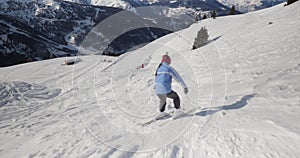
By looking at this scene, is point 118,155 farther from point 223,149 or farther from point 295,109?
point 295,109

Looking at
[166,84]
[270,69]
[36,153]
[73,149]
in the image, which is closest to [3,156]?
[36,153]

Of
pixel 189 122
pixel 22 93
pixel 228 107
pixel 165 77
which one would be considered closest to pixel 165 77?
pixel 165 77

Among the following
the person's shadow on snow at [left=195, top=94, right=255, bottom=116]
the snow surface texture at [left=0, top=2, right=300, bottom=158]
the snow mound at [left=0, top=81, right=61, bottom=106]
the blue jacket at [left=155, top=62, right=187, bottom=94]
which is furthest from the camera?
the snow mound at [left=0, top=81, right=61, bottom=106]

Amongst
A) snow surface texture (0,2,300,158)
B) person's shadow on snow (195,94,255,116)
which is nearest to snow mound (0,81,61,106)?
snow surface texture (0,2,300,158)

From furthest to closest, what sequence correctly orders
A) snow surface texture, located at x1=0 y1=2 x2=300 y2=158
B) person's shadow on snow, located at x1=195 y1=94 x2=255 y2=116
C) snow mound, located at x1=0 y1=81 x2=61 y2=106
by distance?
snow mound, located at x1=0 y1=81 x2=61 y2=106
person's shadow on snow, located at x1=195 y1=94 x2=255 y2=116
snow surface texture, located at x1=0 y1=2 x2=300 y2=158

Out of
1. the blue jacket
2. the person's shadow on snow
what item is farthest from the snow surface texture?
the blue jacket

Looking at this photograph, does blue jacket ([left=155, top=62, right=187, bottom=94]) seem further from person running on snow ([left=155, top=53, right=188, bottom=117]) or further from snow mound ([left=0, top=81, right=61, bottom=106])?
snow mound ([left=0, top=81, right=61, bottom=106])

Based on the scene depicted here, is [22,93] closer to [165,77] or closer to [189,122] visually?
[165,77]

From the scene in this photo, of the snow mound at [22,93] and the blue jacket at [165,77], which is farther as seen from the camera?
the snow mound at [22,93]

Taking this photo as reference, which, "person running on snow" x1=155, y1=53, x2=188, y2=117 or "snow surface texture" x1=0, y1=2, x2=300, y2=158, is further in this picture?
"person running on snow" x1=155, y1=53, x2=188, y2=117

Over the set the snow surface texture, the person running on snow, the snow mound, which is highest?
the person running on snow

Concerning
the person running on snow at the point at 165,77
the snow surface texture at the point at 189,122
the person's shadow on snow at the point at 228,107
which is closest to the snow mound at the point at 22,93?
the snow surface texture at the point at 189,122

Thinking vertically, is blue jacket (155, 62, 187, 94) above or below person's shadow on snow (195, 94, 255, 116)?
above

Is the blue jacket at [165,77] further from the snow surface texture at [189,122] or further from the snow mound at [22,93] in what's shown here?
the snow mound at [22,93]
